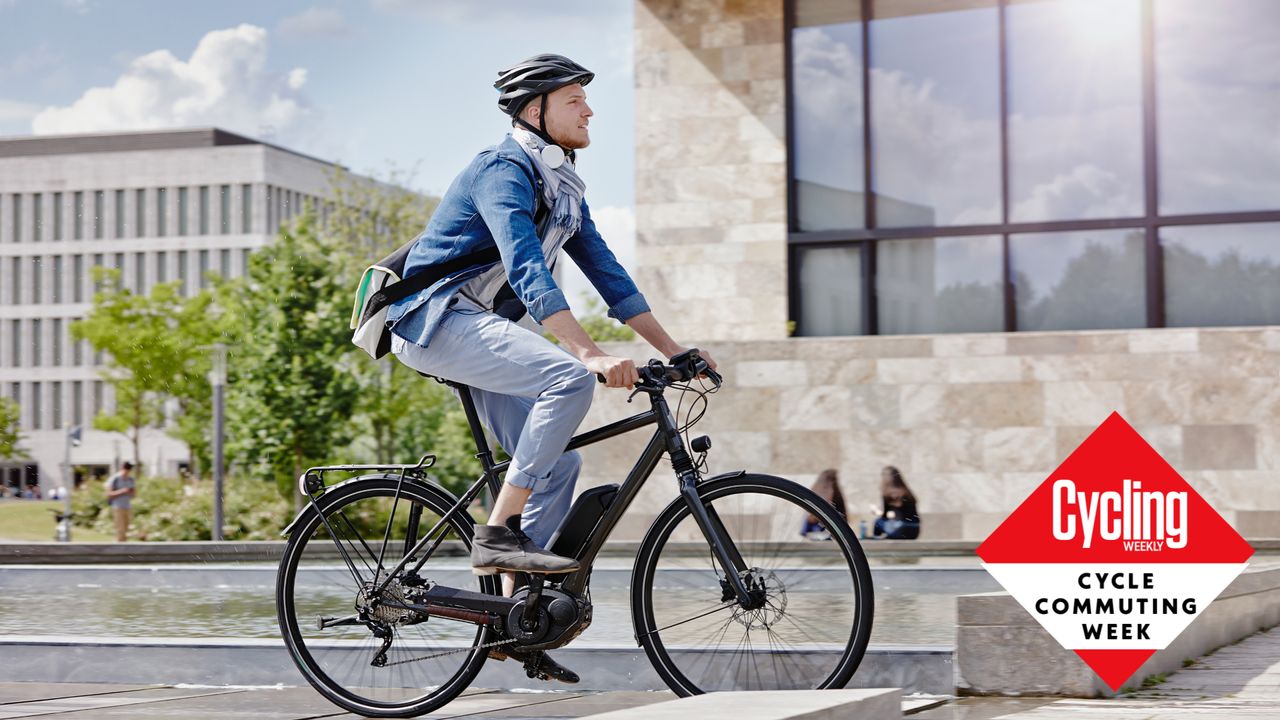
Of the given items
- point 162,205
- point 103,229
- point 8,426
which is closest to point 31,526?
point 8,426

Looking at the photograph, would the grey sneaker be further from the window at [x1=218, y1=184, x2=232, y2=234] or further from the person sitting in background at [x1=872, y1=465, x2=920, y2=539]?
the window at [x1=218, y1=184, x2=232, y2=234]

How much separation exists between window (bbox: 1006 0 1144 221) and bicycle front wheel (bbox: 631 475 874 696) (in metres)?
14.4

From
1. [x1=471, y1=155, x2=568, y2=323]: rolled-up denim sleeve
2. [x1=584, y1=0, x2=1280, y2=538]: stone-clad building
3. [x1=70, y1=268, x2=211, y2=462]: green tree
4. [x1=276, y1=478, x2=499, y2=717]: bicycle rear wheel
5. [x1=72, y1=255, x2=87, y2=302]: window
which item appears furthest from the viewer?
[x1=72, y1=255, x2=87, y2=302]: window

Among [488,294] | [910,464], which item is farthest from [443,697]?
[910,464]

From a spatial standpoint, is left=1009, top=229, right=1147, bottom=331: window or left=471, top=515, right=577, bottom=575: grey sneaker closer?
left=471, top=515, right=577, bottom=575: grey sneaker

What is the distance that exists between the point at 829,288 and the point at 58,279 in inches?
3300

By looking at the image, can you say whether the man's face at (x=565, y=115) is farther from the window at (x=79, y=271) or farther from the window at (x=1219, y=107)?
the window at (x=79, y=271)

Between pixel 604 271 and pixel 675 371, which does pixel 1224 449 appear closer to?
pixel 604 271

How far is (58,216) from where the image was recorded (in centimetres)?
9381

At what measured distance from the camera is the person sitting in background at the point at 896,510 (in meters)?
16.7

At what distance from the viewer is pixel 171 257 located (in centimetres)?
9169

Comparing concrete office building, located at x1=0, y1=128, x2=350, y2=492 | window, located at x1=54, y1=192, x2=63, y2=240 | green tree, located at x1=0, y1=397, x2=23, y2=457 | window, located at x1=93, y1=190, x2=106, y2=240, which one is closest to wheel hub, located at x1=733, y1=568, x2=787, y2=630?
green tree, located at x1=0, y1=397, x2=23, y2=457

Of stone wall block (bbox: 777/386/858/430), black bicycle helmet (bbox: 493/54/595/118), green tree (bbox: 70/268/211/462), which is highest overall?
green tree (bbox: 70/268/211/462)

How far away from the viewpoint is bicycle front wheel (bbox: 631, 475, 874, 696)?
4.50 meters
